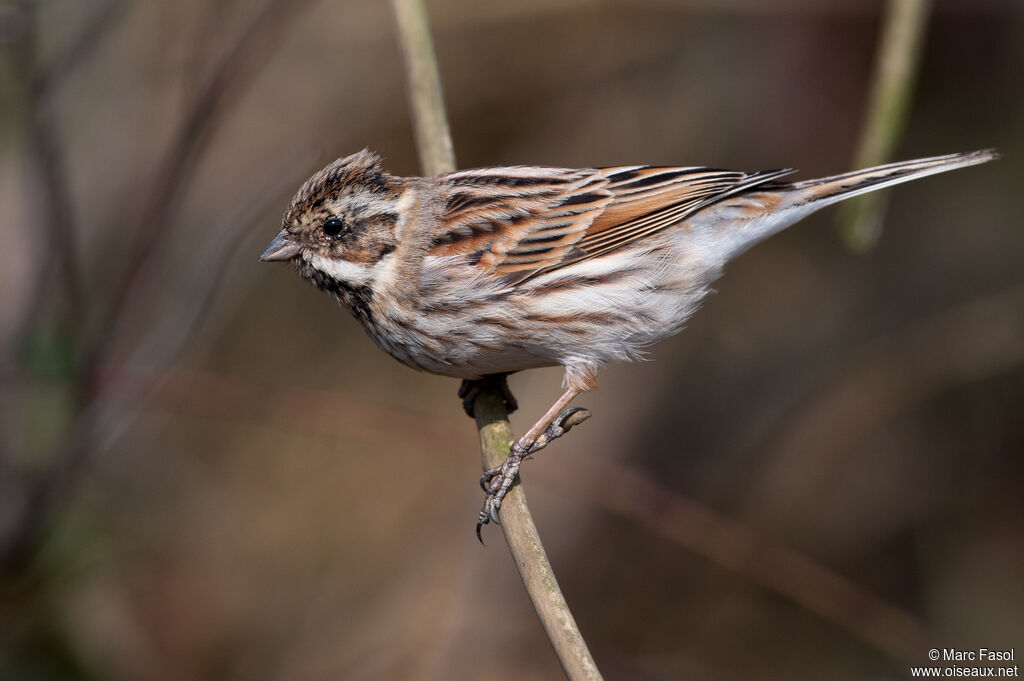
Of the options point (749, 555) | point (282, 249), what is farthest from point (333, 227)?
point (749, 555)

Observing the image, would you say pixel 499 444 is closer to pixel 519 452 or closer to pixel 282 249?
pixel 519 452

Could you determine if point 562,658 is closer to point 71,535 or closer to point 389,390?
point 71,535

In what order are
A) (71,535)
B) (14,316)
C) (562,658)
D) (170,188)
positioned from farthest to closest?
(14,316), (71,535), (170,188), (562,658)

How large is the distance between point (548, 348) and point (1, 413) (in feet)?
9.81

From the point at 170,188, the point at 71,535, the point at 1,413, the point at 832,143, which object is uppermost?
the point at 832,143

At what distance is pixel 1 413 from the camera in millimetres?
5652

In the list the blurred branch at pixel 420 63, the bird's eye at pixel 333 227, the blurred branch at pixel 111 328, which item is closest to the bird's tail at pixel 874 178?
the blurred branch at pixel 420 63

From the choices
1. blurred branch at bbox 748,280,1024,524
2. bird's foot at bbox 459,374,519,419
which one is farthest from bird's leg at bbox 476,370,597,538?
blurred branch at bbox 748,280,1024,524

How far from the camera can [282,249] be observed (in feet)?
15.3

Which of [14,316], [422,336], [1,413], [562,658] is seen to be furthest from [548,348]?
[14,316]

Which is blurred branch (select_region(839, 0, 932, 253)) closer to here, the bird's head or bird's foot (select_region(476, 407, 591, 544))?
bird's foot (select_region(476, 407, 591, 544))

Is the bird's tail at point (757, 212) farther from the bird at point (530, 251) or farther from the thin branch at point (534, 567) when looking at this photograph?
the thin branch at point (534, 567)

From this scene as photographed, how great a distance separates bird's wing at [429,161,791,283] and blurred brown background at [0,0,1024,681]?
1.79m

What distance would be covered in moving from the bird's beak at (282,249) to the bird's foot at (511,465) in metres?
1.28
